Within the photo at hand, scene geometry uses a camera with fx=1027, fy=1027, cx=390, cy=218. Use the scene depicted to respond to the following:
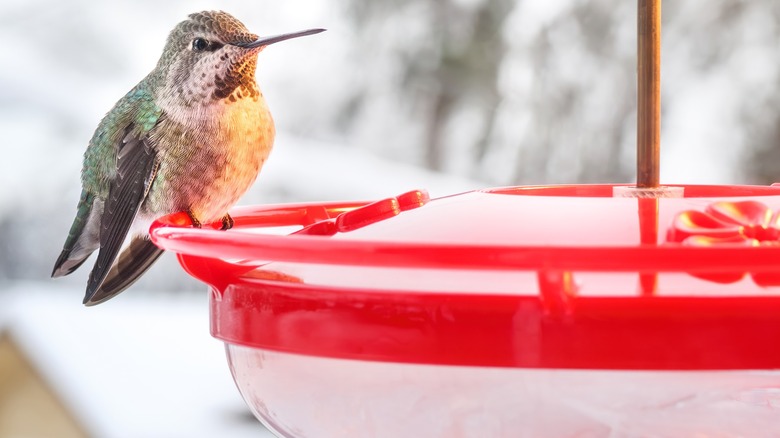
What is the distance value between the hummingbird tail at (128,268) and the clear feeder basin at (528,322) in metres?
0.63

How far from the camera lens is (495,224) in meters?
0.88

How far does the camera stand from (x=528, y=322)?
781mm

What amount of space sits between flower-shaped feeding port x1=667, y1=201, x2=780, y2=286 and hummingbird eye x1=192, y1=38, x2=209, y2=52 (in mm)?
1028

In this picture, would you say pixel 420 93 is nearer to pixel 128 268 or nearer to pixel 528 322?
pixel 128 268

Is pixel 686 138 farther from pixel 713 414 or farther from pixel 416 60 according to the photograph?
pixel 713 414

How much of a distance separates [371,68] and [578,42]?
67 cm

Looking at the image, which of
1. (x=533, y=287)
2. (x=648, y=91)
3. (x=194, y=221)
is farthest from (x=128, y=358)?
(x=533, y=287)

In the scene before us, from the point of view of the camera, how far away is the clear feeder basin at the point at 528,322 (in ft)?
2.48

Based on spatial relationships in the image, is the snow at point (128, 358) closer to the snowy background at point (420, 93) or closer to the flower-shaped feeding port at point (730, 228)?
the snowy background at point (420, 93)

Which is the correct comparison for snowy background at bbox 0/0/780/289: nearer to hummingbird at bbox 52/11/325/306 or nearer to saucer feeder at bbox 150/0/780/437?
hummingbird at bbox 52/11/325/306

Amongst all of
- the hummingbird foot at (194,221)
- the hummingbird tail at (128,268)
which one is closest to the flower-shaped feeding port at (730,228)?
the hummingbird foot at (194,221)

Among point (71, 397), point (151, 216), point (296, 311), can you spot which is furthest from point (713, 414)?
point (71, 397)

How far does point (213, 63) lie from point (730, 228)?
1.02m

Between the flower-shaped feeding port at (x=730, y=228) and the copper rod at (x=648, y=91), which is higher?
the copper rod at (x=648, y=91)
